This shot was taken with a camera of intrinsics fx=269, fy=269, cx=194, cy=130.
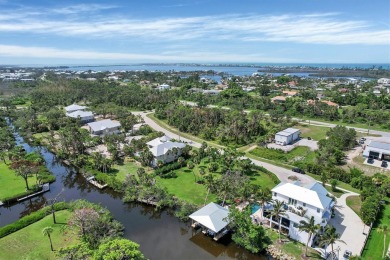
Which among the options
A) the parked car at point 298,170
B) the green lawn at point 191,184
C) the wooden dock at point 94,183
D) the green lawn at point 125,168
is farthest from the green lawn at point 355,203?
the wooden dock at point 94,183

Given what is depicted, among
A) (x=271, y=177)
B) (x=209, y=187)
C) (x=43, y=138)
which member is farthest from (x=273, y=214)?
(x=43, y=138)

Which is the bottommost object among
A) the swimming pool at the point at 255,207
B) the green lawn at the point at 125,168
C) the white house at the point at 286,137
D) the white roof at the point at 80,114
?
the swimming pool at the point at 255,207

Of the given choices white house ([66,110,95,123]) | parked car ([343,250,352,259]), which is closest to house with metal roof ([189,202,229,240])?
parked car ([343,250,352,259])

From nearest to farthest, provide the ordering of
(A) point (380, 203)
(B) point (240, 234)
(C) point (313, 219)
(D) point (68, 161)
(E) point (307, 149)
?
1. (C) point (313, 219)
2. (B) point (240, 234)
3. (A) point (380, 203)
4. (D) point (68, 161)
5. (E) point (307, 149)

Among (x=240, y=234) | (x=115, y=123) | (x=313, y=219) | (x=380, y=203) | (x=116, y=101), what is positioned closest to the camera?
(x=313, y=219)

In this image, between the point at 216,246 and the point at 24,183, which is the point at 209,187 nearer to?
the point at 216,246

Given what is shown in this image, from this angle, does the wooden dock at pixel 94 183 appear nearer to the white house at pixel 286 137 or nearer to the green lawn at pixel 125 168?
the green lawn at pixel 125 168
